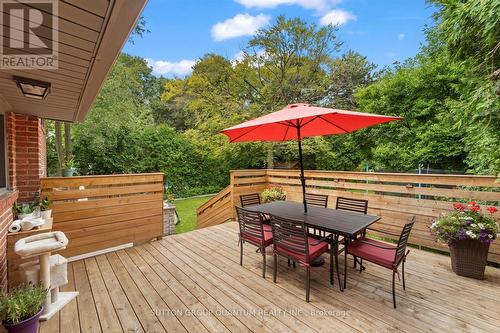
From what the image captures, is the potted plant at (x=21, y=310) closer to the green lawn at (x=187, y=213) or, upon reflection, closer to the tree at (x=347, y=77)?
the green lawn at (x=187, y=213)

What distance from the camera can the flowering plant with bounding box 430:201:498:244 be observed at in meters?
2.74

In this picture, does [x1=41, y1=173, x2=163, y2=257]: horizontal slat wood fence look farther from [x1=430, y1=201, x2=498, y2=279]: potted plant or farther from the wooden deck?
[x1=430, y1=201, x2=498, y2=279]: potted plant

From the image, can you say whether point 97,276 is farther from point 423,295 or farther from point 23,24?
point 423,295

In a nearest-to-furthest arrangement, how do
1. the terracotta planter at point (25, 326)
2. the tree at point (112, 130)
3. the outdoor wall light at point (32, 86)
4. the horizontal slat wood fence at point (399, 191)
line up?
the terracotta planter at point (25, 326) < the outdoor wall light at point (32, 86) < the horizontal slat wood fence at point (399, 191) < the tree at point (112, 130)

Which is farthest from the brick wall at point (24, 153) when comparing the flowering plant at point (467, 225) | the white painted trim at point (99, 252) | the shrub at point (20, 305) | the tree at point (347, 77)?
the tree at point (347, 77)

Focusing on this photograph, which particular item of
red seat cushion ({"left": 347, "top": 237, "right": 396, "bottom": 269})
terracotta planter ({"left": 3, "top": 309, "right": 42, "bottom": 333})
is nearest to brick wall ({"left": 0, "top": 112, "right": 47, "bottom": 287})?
terracotta planter ({"left": 3, "top": 309, "right": 42, "bottom": 333})

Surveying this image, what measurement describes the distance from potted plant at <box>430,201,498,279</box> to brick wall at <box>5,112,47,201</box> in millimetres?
5564

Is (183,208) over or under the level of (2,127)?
under

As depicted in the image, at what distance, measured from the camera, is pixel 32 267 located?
222 cm

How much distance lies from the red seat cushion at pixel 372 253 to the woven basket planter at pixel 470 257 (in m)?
1.12

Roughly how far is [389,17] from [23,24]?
1180cm

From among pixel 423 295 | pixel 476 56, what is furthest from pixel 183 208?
pixel 476 56

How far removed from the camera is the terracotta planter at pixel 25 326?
1687 mm

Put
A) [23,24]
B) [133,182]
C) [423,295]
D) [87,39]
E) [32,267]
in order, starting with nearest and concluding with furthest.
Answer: [23,24] → [87,39] → [32,267] → [423,295] → [133,182]
